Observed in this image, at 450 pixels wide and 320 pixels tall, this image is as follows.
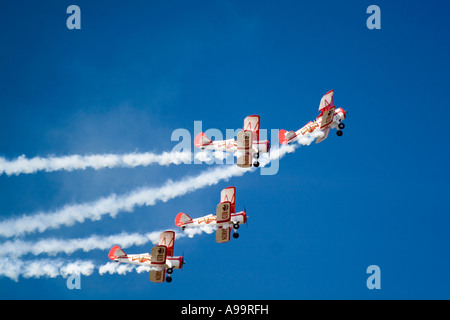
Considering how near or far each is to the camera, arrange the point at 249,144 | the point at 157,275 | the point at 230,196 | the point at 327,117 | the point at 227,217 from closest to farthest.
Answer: the point at 249,144, the point at 327,117, the point at 157,275, the point at 227,217, the point at 230,196

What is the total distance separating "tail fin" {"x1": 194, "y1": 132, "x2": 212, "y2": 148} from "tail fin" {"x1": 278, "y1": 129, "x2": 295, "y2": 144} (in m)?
5.78

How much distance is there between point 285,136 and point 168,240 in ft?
40.9

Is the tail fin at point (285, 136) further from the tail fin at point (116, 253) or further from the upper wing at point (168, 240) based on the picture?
the tail fin at point (116, 253)

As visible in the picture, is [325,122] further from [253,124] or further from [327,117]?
[253,124]

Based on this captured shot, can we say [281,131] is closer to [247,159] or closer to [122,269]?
[247,159]

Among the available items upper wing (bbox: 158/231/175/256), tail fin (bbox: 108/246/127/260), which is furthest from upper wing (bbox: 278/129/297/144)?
tail fin (bbox: 108/246/127/260)

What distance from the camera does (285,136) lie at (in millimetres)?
53094

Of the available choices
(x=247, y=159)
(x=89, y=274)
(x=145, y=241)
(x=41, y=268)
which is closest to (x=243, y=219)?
(x=247, y=159)

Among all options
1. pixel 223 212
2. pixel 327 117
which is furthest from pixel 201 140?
pixel 327 117

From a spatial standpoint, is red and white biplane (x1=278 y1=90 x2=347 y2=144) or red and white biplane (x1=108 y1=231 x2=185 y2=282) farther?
red and white biplane (x1=108 y1=231 x2=185 y2=282)

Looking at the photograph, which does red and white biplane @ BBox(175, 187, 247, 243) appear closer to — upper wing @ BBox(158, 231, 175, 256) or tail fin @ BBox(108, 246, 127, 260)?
upper wing @ BBox(158, 231, 175, 256)

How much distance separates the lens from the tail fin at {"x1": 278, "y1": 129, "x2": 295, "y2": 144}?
52.8 m

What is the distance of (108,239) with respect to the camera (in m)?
56.3

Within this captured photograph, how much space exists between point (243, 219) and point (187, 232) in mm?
5983
